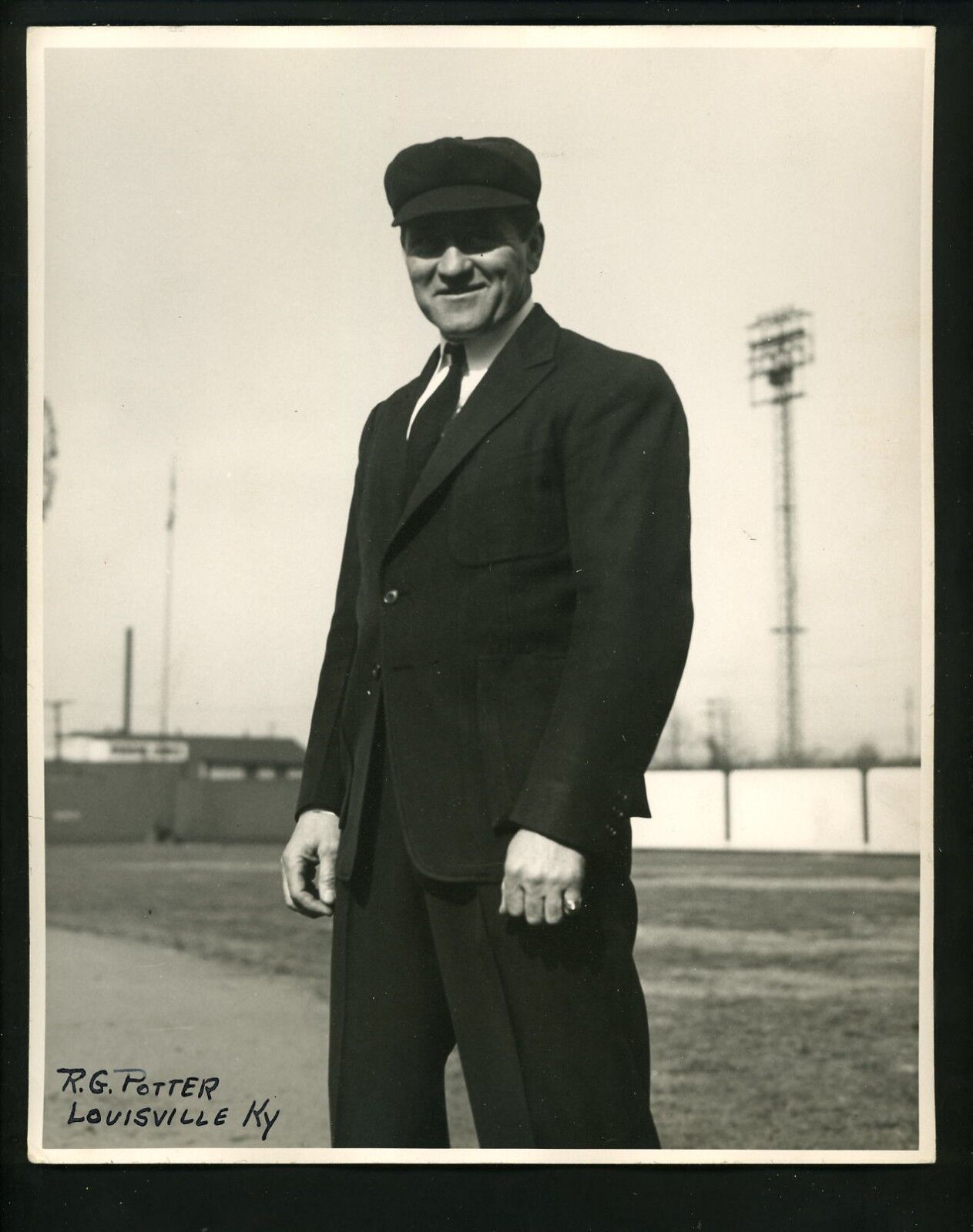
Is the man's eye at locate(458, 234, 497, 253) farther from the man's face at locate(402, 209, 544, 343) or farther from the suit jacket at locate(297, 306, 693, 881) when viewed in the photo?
the suit jacket at locate(297, 306, 693, 881)

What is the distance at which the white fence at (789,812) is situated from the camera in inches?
122

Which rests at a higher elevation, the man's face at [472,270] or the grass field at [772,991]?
the man's face at [472,270]

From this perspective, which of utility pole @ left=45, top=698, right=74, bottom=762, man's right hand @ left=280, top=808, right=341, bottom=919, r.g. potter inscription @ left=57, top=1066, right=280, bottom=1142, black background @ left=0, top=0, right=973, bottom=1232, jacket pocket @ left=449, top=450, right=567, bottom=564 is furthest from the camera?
utility pole @ left=45, top=698, right=74, bottom=762

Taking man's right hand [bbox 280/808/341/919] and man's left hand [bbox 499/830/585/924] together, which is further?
man's right hand [bbox 280/808/341/919]

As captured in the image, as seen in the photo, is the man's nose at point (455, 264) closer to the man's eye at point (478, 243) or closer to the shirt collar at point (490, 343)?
the man's eye at point (478, 243)

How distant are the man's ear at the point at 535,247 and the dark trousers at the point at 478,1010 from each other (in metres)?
1.15

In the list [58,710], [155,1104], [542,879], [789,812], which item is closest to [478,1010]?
[542,879]

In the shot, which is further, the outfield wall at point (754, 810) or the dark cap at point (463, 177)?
the outfield wall at point (754, 810)

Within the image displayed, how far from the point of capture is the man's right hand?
9.38ft

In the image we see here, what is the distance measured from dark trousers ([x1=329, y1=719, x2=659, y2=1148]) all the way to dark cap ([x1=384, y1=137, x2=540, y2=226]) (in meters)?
1.22

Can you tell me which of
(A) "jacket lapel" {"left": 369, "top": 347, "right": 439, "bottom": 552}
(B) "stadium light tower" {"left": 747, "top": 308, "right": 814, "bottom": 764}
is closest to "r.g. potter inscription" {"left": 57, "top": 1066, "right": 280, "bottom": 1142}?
(A) "jacket lapel" {"left": 369, "top": 347, "right": 439, "bottom": 552}
